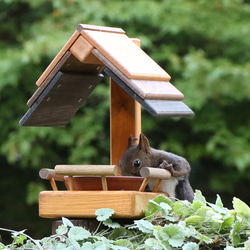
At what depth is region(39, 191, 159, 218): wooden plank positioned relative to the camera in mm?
1632

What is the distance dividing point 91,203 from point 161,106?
0.38 meters

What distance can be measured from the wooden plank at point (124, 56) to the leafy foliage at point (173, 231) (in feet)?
1.31

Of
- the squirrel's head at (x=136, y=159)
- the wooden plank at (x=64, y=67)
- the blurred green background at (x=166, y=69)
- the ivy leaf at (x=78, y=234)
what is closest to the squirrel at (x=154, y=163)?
A: the squirrel's head at (x=136, y=159)

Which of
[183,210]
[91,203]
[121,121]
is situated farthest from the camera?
[121,121]

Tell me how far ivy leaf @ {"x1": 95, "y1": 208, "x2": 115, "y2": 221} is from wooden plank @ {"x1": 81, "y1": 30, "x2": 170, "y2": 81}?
1.36ft

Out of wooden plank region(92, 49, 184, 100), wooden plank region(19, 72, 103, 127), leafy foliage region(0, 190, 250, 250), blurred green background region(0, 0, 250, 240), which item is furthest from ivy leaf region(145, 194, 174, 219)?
→ blurred green background region(0, 0, 250, 240)

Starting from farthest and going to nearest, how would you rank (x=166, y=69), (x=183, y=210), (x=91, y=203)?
(x=166, y=69)
(x=91, y=203)
(x=183, y=210)

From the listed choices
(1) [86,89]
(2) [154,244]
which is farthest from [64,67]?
(2) [154,244]

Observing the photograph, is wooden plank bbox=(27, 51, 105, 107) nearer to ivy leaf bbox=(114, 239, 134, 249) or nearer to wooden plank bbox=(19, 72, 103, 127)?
wooden plank bbox=(19, 72, 103, 127)

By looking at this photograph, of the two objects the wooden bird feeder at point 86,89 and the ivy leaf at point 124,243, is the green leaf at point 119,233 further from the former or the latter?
the ivy leaf at point 124,243

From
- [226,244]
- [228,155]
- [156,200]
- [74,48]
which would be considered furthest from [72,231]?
[228,155]

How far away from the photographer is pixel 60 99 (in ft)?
6.59

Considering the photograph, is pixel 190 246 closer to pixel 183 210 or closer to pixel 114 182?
pixel 183 210

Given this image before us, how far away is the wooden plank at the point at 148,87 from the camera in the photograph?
1625mm
